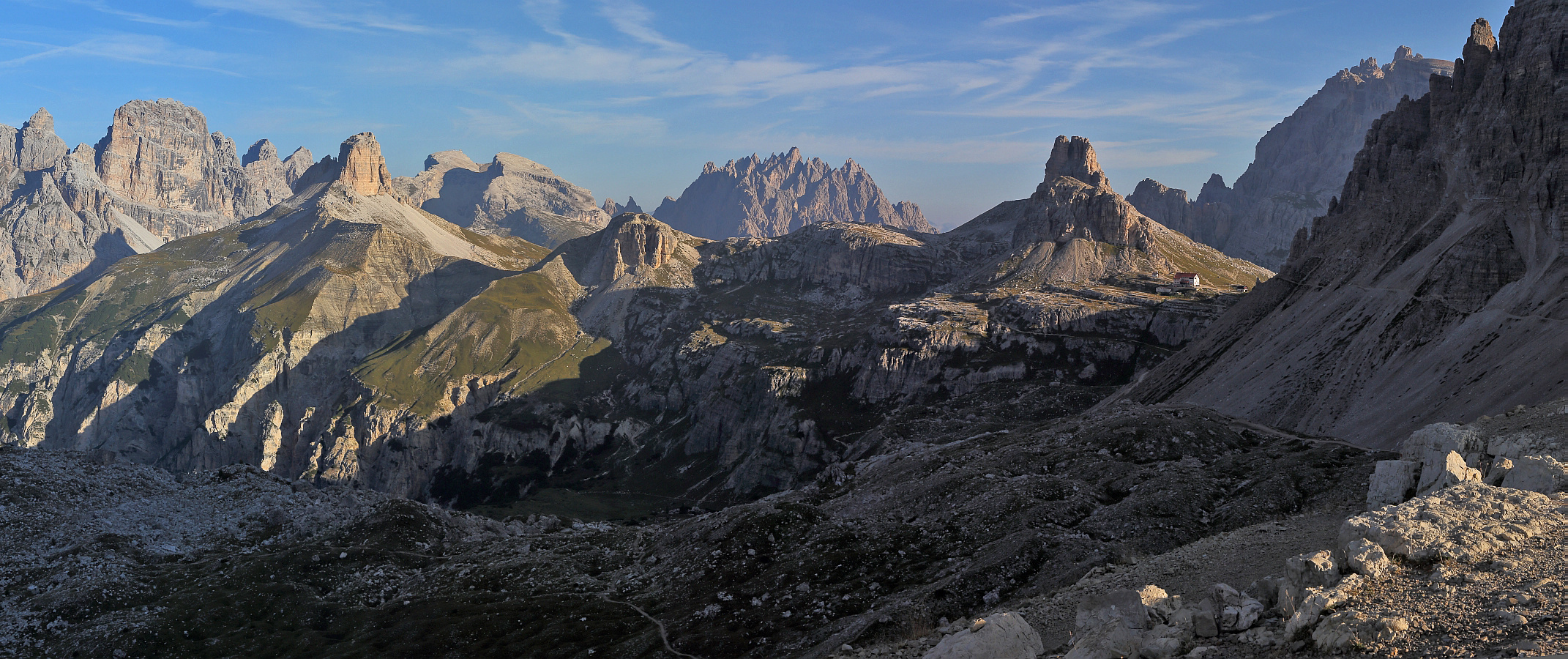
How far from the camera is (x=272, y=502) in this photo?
376 feet

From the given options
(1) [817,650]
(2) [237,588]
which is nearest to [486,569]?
(2) [237,588]

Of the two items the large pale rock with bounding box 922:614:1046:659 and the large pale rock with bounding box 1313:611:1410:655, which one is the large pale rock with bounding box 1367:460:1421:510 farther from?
the large pale rock with bounding box 922:614:1046:659

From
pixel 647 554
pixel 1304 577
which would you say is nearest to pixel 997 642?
pixel 1304 577

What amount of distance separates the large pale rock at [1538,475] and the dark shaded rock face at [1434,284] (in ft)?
221

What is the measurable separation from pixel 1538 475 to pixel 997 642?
23394 mm

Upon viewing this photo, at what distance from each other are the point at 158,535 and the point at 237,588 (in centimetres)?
2190

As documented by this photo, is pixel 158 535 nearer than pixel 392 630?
No

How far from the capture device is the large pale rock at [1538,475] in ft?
109

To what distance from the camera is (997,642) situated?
103 feet

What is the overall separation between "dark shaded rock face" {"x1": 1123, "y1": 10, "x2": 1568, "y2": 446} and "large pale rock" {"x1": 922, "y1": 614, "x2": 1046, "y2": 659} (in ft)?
281

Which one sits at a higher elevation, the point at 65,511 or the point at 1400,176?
the point at 1400,176

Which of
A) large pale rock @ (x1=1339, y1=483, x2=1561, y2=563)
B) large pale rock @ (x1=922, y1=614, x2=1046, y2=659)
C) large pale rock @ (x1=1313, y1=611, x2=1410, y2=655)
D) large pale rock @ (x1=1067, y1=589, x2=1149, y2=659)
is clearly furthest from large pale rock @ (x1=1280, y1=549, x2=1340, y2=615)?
large pale rock @ (x1=922, y1=614, x2=1046, y2=659)

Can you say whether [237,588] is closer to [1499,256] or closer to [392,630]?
[392,630]

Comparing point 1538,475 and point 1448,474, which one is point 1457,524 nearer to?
point 1538,475
